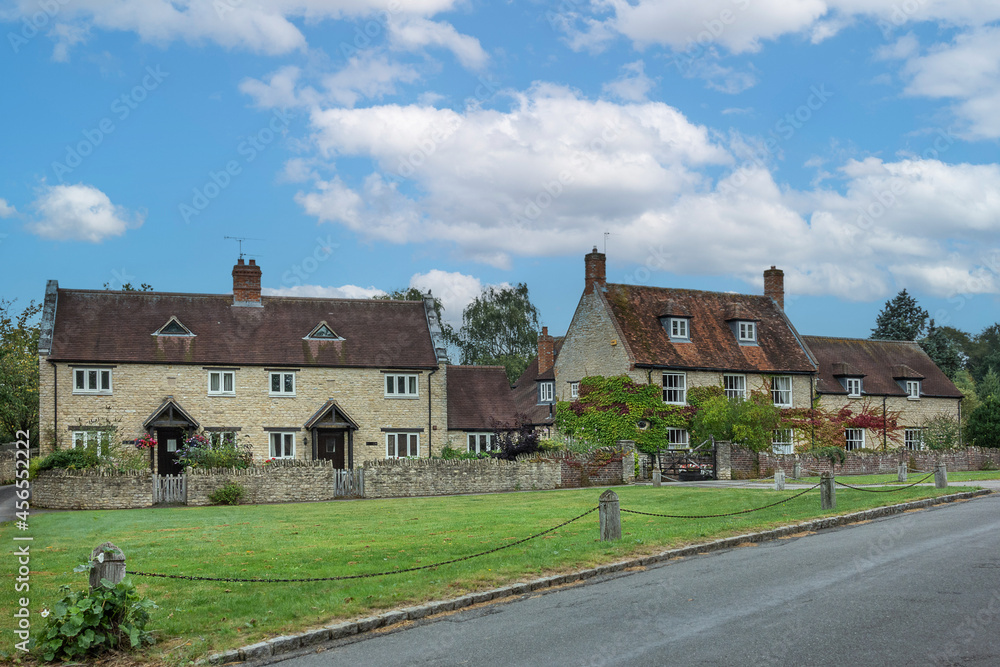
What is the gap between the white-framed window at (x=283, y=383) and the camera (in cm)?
3972

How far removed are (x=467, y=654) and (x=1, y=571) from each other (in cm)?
921

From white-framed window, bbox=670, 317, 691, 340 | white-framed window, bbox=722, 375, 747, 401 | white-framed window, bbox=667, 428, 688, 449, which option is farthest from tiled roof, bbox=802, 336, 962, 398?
white-framed window, bbox=667, 428, 688, 449

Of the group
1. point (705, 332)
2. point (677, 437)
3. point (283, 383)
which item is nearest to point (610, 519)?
point (677, 437)

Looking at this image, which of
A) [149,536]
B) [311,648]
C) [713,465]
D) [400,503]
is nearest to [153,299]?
[400,503]

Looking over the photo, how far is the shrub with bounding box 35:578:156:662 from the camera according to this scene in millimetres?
8773

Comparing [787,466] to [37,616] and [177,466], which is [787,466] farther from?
[37,616]

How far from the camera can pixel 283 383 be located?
131 feet

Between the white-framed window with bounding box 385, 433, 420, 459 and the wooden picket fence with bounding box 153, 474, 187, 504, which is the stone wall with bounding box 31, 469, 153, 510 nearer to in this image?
the wooden picket fence with bounding box 153, 474, 187, 504

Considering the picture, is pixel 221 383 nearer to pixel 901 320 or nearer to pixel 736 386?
pixel 736 386

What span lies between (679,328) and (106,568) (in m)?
37.3

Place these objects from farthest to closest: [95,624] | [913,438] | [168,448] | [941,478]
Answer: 1. [913,438]
2. [168,448]
3. [941,478]
4. [95,624]

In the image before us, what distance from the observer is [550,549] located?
14664mm

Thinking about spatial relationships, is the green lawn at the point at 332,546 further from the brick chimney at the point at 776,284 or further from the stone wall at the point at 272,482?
the brick chimney at the point at 776,284

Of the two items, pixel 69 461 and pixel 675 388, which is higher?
pixel 675 388
